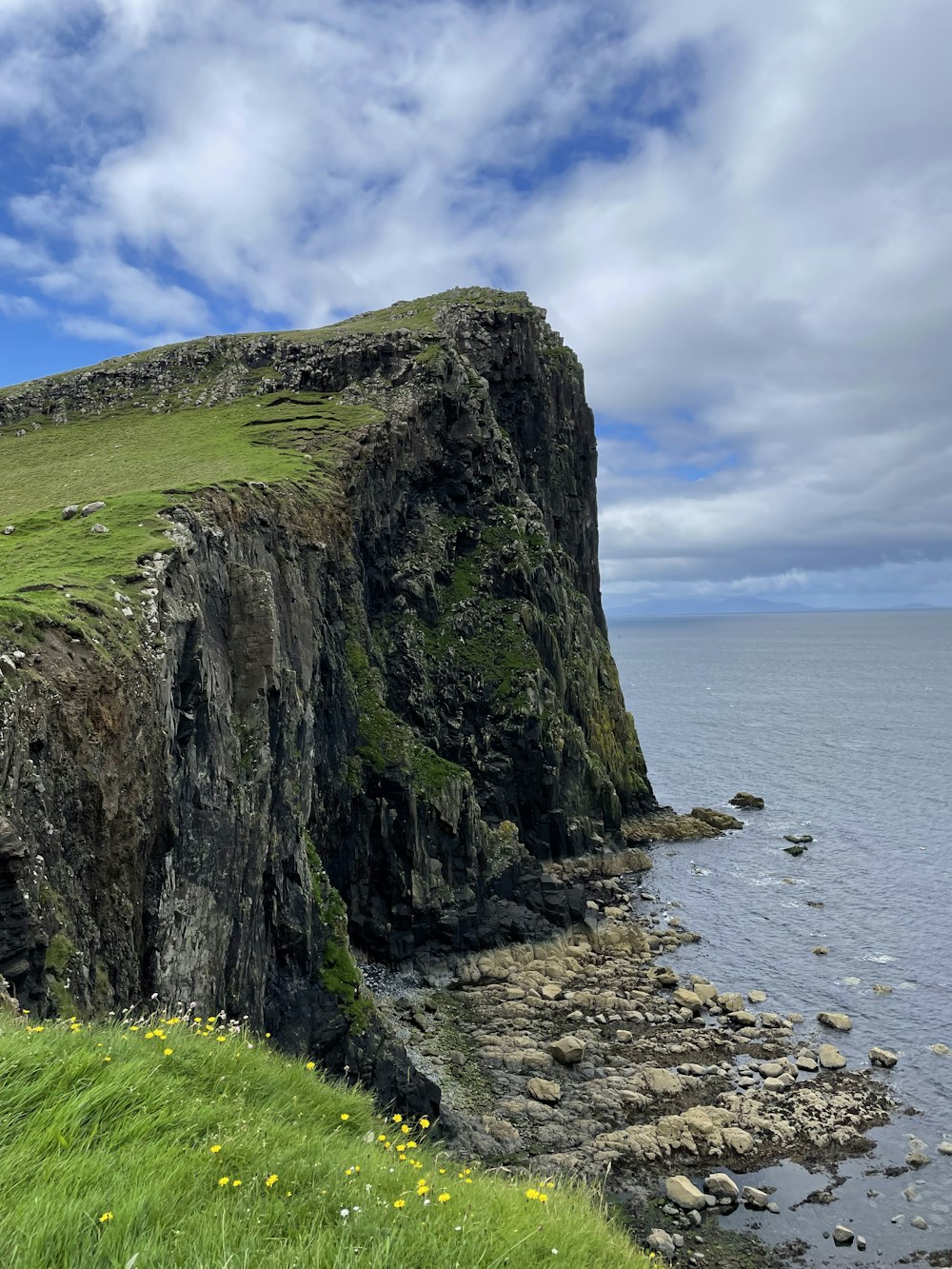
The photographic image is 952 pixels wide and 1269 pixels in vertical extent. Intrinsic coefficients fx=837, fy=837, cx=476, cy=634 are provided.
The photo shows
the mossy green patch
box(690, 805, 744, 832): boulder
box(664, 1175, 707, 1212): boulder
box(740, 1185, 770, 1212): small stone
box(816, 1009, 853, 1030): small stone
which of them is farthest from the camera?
box(690, 805, 744, 832): boulder

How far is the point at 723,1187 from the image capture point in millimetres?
28734

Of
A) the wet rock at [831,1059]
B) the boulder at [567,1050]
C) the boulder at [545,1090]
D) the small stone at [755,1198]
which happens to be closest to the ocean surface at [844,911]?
the small stone at [755,1198]

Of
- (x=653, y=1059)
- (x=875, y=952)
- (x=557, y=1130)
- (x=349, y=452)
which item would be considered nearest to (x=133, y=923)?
(x=557, y=1130)

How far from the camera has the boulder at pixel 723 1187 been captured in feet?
93.9

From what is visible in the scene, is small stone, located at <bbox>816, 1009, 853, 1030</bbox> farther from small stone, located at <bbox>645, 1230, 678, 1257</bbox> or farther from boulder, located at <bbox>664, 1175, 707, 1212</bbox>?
small stone, located at <bbox>645, 1230, 678, 1257</bbox>

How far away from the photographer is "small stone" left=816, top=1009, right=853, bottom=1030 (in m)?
40.8

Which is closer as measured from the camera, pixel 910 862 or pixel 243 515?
pixel 243 515

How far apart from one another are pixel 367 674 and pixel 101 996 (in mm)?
36083

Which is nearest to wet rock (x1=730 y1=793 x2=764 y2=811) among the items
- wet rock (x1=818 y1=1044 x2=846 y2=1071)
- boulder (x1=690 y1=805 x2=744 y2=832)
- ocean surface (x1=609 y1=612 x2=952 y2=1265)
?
ocean surface (x1=609 y1=612 x2=952 y2=1265)

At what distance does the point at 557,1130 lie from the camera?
31938 mm

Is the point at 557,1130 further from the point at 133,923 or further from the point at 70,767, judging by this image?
the point at 70,767

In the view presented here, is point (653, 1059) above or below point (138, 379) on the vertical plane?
below

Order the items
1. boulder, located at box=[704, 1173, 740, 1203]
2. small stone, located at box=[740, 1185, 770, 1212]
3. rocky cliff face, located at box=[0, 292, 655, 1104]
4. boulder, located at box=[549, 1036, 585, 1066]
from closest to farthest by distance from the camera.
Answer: rocky cliff face, located at box=[0, 292, 655, 1104], small stone, located at box=[740, 1185, 770, 1212], boulder, located at box=[704, 1173, 740, 1203], boulder, located at box=[549, 1036, 585, 1066]

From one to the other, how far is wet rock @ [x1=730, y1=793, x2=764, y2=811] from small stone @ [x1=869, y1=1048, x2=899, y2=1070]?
48440 mm
